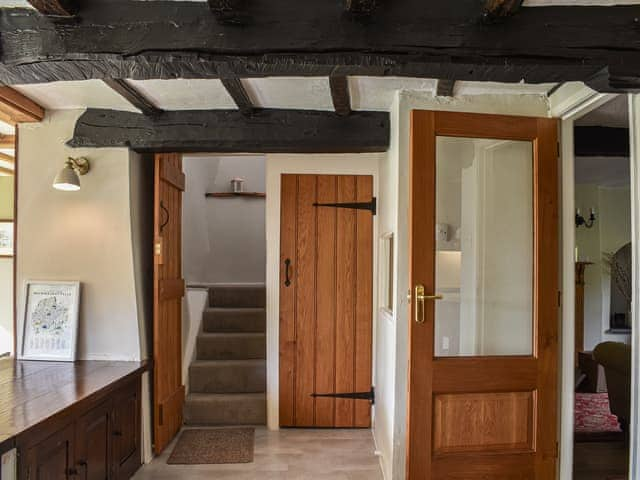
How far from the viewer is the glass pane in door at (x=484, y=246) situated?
8.54 feet

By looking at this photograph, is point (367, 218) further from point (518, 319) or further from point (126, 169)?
point (126, 169)

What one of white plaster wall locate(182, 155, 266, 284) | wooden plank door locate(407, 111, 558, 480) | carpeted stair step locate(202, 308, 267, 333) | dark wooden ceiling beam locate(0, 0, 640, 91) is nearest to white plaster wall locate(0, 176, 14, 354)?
white plaster wall locate(182, 155, 266, 284)

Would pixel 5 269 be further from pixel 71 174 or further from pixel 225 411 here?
pixel 71 174

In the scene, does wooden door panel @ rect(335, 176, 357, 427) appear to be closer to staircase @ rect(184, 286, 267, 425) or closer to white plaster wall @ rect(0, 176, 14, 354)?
staircase @ rect(184, 286, 267, 425)

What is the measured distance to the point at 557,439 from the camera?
2609 mm

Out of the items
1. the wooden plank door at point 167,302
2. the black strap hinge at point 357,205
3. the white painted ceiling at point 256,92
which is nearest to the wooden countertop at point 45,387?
the wooden plank door at point 167,302

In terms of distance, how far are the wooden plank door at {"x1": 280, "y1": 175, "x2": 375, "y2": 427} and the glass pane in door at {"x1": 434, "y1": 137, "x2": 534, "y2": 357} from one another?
120 centimetres

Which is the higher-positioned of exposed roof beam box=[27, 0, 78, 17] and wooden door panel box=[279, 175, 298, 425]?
exposed roof beam box=[27, 0, 78, 17]

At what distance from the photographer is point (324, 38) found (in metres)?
1.78

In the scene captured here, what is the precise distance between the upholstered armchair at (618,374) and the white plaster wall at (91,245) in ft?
10.6

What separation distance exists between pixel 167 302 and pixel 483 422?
6.88ft

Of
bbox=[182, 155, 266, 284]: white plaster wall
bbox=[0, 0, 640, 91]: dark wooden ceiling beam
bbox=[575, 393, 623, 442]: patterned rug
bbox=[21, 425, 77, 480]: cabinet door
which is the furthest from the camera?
bbox=[182, 155, 266, 284]: white plaster wall

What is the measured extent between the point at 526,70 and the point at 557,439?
1858 mm

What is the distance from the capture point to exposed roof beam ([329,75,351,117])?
8.04 ft
